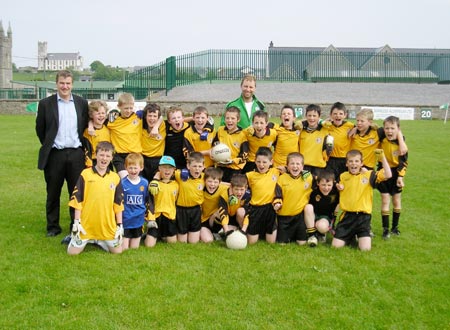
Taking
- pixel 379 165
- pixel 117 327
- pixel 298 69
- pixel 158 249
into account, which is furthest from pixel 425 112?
pixel 117 327

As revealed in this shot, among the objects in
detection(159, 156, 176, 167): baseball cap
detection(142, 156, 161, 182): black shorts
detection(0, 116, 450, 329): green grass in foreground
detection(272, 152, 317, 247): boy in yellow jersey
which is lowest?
detection(0, 116, 450, 329): green grass in foreground

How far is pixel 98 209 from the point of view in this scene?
5516mm

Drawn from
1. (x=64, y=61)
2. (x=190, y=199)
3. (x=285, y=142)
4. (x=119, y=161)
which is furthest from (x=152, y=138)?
(x=64, y=61)

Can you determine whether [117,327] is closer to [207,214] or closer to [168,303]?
[168,303]

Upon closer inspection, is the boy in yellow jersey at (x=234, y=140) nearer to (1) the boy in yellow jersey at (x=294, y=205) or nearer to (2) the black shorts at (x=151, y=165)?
(1) the boy in yellow jersey at (x=294, y=205)

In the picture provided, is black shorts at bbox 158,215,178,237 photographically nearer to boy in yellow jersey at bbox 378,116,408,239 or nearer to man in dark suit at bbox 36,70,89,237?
man in dark suit at bbox 36,70,89,237

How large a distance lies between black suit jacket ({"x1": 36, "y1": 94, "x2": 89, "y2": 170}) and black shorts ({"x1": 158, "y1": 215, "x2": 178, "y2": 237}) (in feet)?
4.92

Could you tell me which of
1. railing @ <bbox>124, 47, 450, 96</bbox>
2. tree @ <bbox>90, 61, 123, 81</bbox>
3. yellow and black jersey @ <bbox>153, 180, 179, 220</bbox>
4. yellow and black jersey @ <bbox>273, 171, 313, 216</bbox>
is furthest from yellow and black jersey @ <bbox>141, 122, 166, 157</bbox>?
tree @ <bbox>90, 61, 123, 81</bbox>

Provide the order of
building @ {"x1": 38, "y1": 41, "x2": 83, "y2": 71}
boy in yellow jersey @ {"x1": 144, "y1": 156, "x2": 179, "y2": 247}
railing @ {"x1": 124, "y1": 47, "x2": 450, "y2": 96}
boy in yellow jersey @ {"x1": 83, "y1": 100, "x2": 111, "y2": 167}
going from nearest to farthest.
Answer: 1. boy in yellow jersey @ {"x1": 144, "y1": 156, "x2": 179, "y2": 247}
2. boy in yellow jersey @ {"x1": 83, "y1": 100, "x2": 111, "y2": 167}
3. railing @ {"x1": 124, "y1": 47, "x2": 450, "y2": 96}
4. building @ {"x1": 38, "y1": 41, "x2": 83, "y2": 71}

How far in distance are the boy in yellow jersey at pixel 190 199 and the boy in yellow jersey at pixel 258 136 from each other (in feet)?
2.49

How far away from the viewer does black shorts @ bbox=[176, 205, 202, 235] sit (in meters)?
6.11

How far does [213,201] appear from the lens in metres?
6.34

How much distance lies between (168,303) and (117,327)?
A: 57cm

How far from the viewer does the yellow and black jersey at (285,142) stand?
6566mm
